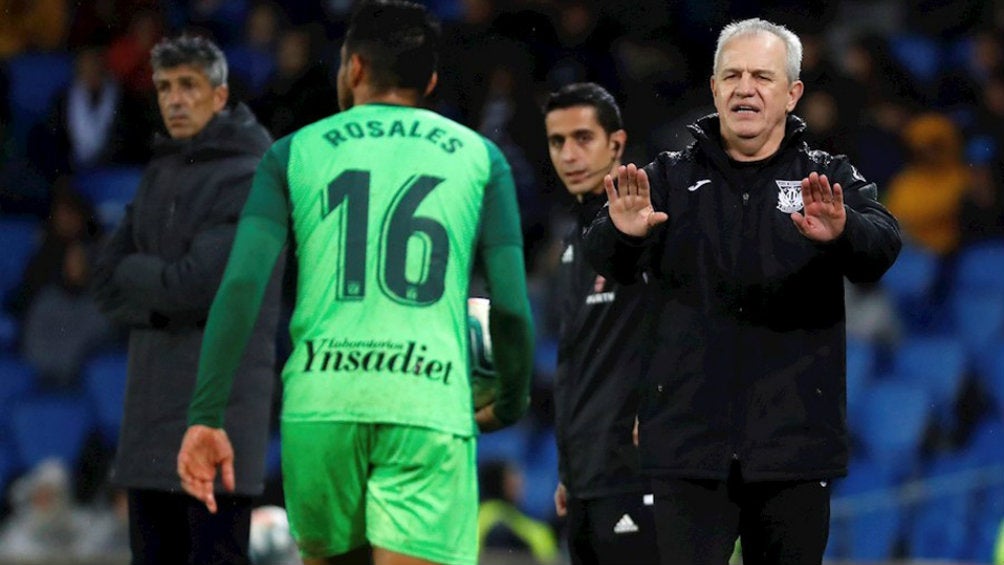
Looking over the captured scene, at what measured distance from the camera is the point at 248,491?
620cm

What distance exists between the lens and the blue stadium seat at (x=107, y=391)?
12.9m

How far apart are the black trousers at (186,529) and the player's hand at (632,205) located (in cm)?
198

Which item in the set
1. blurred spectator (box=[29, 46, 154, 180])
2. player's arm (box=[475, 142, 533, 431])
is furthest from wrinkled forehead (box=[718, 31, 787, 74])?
blurred spectator (box=[29, 46, 154, 180])

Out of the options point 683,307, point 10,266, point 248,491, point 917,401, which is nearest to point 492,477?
point 917,401

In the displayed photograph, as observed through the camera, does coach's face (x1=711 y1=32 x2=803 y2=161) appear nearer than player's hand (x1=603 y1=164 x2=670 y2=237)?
No

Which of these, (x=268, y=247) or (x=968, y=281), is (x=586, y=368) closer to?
(x=268, y=247)

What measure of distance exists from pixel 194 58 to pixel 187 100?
152mm

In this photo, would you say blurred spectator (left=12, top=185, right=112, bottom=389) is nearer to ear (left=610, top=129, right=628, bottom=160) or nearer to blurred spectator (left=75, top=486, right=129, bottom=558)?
blurred spectator (left=75, top=486, right=129, bottom=558)

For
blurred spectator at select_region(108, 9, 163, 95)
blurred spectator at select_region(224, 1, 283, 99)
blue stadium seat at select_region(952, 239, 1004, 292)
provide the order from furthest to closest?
blurred spectator at select_region(108, 9, 163, 95), blurred spectator at select_region(224, 1, 283, 99), blue stadium seat at select_region(952, 239, 1004, 292)

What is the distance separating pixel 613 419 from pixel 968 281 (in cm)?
604

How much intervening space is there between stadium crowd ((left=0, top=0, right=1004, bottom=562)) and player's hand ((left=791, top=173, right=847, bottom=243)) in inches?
242

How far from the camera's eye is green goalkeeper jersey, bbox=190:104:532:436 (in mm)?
4906

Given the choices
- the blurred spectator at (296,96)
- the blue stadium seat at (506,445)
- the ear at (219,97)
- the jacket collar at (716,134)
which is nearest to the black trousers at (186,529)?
the ear at (219,97)

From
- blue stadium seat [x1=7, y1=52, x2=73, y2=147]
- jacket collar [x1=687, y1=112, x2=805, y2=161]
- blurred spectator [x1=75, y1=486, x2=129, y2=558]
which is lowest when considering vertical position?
blurred spectator [x1=75, y1=486, x2=129, y2=558]
